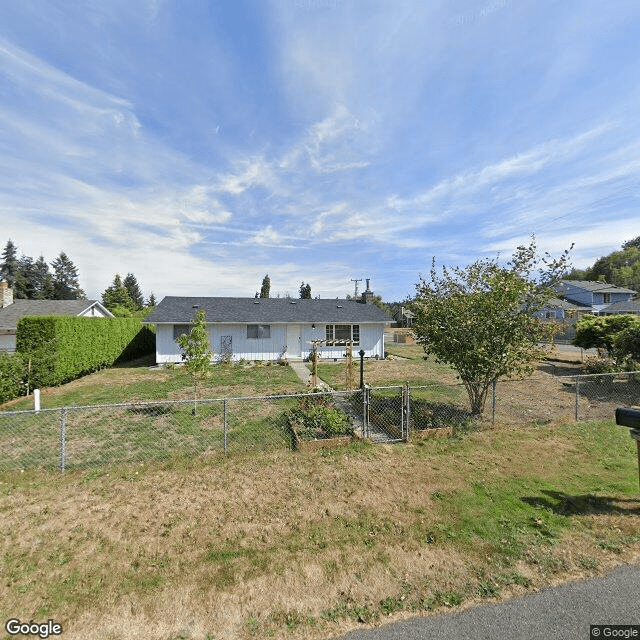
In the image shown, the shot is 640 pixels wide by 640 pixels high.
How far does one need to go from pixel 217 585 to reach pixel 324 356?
19.1 metres

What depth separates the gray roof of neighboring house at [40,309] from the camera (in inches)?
969

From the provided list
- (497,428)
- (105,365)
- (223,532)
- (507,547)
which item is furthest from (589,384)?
(105,365)

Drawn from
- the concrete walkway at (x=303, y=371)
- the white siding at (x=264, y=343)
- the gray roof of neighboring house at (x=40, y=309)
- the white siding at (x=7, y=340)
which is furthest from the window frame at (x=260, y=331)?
the white siding at (x=7, y=340)

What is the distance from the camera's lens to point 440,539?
4.35m

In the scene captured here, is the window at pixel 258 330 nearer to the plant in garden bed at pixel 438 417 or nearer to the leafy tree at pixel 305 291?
the plant in garden bed at pixel 438 417

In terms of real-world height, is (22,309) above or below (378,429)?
above

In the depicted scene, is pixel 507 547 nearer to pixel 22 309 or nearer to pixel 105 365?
pixel 105 365

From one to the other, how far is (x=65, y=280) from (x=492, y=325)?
94145mm

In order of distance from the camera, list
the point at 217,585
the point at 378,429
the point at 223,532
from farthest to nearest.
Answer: the point at 378,429, the point at 223,532, the point at 217,585

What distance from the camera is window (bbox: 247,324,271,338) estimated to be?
21.8 m

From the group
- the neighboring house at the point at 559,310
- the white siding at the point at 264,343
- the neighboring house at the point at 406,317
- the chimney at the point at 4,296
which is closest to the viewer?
the neighboring house at the point at 559,310

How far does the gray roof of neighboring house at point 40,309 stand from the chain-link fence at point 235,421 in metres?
20.9

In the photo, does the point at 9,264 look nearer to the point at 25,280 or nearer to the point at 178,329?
the point at 25,280
